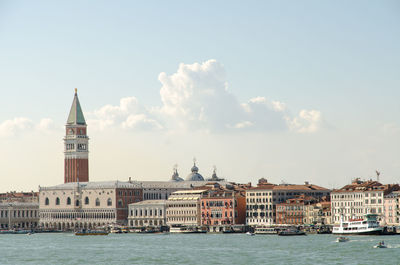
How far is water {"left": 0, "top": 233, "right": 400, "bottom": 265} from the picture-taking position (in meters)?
81.1

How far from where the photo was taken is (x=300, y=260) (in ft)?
263

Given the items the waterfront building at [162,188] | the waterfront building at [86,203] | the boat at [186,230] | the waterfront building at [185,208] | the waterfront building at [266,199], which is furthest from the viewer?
the waterfront building at [162,188]

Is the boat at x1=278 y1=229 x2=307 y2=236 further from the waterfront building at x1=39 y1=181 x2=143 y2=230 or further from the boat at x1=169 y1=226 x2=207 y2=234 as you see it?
the waterfront building at x1=39 y1=181 x2=143 y2=230

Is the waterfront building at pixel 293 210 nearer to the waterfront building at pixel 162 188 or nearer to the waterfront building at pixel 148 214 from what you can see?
the waterfront building at pixel 148 214

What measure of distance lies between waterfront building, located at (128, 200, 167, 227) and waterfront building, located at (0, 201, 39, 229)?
968 inches

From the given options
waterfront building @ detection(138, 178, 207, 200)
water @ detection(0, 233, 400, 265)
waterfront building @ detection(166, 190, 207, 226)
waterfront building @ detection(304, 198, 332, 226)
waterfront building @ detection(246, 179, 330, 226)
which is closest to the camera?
water @ detection(0, 233, 400, 265)

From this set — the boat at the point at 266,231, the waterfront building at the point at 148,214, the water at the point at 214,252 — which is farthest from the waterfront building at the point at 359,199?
the waterfront building at the point at 148,214

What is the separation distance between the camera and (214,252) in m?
90.7

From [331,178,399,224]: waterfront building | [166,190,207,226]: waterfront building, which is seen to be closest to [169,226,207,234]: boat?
[166,190,207,226]: waterfront building

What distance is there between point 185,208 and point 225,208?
29.0 ft

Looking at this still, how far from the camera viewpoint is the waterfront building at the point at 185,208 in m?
151

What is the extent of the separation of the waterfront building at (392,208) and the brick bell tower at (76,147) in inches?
2510

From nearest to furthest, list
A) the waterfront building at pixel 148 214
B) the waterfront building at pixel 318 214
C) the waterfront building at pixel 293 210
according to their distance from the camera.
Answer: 1. the waterfront building at pixel 318 214
2. the waterfront building at pixel 293 210
3. the waterfront building at pixel 148 214

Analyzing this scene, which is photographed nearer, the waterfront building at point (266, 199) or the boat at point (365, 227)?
the boat at point (365, 227)
